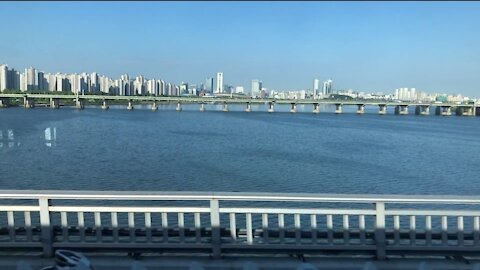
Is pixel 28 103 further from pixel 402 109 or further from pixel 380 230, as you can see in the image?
pixel 380 230

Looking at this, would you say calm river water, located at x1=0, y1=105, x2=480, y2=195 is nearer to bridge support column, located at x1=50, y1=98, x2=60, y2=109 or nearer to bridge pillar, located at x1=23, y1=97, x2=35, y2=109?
bridge pillar, located at x1=23, y1=97, x2=35, y2=109

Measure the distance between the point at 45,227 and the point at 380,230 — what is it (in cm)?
381

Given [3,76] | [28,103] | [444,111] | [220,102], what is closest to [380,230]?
[220,102]

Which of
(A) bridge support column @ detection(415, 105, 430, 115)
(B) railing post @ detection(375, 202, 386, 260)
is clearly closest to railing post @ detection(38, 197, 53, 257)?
(B) railing post @ detection(375, 202, 386, 260)

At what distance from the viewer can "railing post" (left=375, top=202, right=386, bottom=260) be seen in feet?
14.9

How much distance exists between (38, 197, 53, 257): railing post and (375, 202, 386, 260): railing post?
3710 mm

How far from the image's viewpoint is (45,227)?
14.6 ft

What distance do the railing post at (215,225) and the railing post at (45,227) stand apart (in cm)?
182

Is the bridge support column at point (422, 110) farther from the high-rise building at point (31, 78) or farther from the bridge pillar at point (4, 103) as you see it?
the high-rise building at point (31, 78)

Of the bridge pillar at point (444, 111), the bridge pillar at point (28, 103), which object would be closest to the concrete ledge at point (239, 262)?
the bridge pillar at point (28, 103)

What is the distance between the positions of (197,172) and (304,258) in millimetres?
19848

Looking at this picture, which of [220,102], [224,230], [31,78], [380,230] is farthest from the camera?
[31,78]

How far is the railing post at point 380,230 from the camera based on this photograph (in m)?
4.55

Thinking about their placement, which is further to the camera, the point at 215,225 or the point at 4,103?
the point at 4,103
